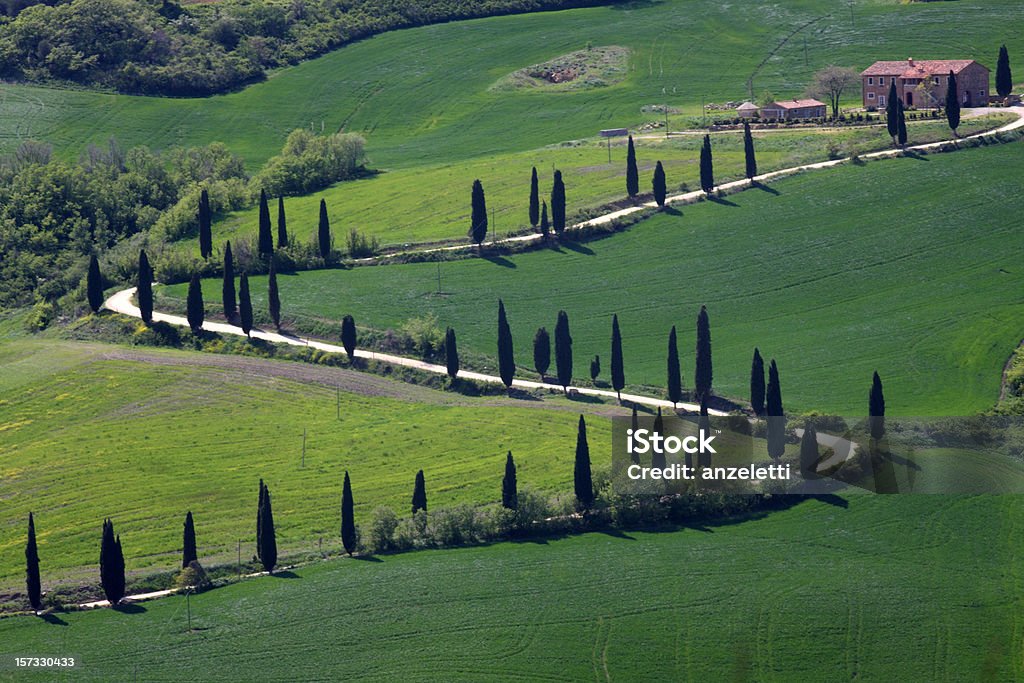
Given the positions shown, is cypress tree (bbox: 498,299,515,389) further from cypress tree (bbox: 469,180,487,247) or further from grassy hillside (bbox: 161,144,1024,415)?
cypress tree (bbox: 469,180,487,247)

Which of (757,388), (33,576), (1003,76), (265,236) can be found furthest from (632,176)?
(33,576)

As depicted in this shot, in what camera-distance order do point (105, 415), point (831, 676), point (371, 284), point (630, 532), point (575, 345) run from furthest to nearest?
point (371, 284) → point (575, 345) → point (105, 415) → point (630, 532) → point (831, 676)

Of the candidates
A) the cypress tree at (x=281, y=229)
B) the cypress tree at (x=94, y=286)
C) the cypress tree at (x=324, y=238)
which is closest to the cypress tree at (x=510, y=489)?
the cypress tree at (x=324, y=238)

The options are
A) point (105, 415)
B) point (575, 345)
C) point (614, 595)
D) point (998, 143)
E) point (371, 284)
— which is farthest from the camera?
point (998, 143)

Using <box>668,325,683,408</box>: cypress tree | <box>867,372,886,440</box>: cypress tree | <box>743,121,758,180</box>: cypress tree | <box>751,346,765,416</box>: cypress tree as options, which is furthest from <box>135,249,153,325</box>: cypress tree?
<box>867,372,886,440</box>: cypress tree

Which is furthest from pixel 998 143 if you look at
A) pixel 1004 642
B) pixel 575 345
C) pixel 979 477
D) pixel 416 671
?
pixel 416 671

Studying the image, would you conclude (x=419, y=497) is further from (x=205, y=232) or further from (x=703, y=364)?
(x=205, y=232)

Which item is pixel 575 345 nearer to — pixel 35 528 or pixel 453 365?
pixel 453 365
